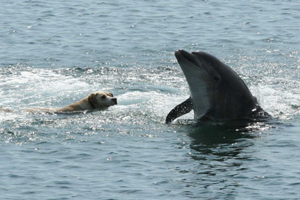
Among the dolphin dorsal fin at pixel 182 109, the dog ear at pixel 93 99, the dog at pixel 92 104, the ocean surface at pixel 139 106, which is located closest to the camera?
the ocean surface at pixel 139 106

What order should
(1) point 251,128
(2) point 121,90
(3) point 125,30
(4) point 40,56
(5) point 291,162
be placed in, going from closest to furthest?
(5) point 291,162 → (1) point 251,128 → (2) point 121,90 → (4) point 40,56 → (3) point 125,30

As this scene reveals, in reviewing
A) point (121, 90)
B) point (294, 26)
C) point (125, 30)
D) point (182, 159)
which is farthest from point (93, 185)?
point (294, 26)

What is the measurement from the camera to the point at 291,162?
11742 millimetres

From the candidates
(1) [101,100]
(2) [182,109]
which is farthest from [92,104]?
(2) [182,109]

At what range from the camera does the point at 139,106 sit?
16.4m

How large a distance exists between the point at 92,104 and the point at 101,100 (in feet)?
0.98

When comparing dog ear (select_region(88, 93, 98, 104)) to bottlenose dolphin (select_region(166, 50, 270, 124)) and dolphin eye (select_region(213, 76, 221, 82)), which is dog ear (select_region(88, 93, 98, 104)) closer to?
bottlenose dolphin (select_region(166, 50, 270, 124))

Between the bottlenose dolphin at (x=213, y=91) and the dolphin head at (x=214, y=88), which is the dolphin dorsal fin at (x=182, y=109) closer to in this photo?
the bottlenose dolphin at (x=213, y=91)

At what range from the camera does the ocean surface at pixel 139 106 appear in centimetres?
1074

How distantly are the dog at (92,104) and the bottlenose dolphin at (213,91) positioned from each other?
2.11 metres

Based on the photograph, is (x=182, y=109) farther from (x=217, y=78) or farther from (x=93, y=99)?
(x=93, y=99)

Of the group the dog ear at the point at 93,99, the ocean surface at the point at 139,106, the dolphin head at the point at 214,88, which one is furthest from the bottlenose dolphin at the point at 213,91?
the dog ear at the point at 93,99

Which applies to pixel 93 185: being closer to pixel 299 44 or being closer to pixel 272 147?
pixel 272 147

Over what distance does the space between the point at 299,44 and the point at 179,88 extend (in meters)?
8.68
